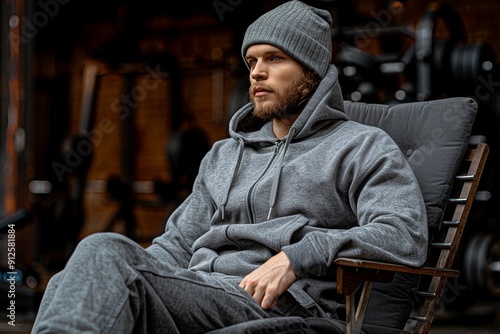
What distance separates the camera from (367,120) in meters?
A: 2.69

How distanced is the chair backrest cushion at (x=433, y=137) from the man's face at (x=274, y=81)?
36 centimetres

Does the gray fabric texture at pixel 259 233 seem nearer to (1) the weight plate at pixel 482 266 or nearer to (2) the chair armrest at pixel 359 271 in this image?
(2) the chair armrest at pixel 359 271

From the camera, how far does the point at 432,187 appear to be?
8.08 ft

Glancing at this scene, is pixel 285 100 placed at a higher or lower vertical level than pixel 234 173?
higher

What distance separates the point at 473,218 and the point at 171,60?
2647 millimetres

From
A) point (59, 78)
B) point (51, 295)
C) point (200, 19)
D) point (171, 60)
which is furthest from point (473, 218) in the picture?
point (59, 78)

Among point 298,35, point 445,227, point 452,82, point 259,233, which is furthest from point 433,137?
point 452,82

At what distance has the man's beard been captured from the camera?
240 cm

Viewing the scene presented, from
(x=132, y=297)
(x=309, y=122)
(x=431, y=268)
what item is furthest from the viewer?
(x=309, y=122)

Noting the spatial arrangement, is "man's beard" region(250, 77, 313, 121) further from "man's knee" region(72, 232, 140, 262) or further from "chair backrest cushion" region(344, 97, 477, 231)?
"man's knee" region(72, 232, 140, 262)

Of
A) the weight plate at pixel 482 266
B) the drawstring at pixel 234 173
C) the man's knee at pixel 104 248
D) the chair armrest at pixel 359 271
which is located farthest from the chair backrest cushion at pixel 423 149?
the weight plate at pixel 482 266

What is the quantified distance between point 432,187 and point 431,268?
34cm

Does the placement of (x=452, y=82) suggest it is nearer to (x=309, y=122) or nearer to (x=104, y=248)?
(x=309, y=122)

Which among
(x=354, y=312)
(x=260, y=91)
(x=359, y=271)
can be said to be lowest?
(x=354, y=312)
